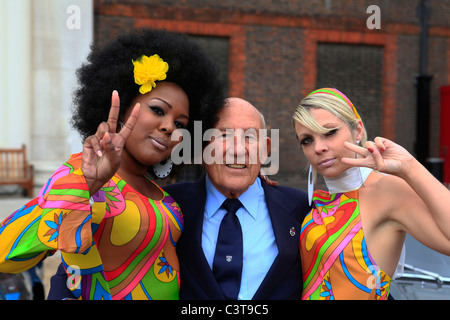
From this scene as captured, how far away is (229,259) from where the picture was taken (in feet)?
7.54

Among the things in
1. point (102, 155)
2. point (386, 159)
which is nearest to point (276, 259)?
point (386, 159)

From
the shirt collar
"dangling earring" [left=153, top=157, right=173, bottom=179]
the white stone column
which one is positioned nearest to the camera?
the shirt collar

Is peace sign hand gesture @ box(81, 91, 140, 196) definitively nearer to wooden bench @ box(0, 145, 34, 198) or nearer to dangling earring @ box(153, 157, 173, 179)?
dangling earring @ box(153, 157, 173, 179)

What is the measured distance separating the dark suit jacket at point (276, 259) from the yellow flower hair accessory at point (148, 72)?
67 centimetres

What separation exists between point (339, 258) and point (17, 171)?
792cm

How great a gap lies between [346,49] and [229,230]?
35.9 feet

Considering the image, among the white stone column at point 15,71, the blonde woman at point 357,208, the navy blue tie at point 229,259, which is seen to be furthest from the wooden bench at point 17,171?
the blonde woman at point 357,208

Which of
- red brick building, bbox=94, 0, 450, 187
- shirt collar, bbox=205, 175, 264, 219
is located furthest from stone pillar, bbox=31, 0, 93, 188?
shirt collar, bbox=205, 175, 264, 219

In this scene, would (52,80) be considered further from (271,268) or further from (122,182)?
(271,268)

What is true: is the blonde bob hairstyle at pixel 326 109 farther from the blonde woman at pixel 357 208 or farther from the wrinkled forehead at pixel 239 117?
the wrinkled forehead at pixel 239 117

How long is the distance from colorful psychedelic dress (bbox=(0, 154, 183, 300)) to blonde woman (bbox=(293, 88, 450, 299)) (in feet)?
2.42

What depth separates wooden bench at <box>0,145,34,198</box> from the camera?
27.7ft

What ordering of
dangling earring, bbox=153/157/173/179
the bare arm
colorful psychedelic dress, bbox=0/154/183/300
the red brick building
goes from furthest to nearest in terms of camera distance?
the red brick building
dangling earring, bbox=153/157/173/179
the bare arm
colorful psychedelic dress, bbox=0/154/183/300

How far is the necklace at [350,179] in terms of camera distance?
7.62ft
